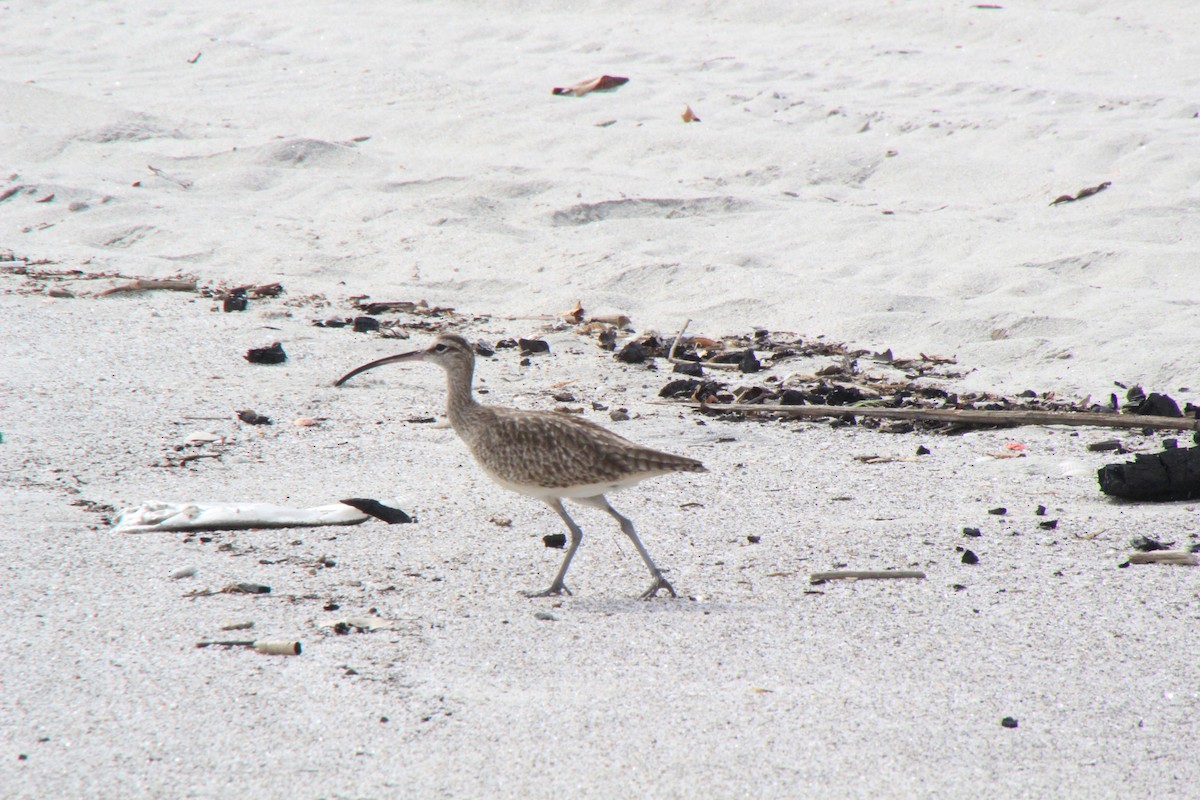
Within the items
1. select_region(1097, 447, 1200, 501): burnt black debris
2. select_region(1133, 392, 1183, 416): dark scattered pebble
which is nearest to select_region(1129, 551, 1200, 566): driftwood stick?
select_region(1097, 447, 1200, 501): burnt black debris

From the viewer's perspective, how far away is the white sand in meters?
3.68

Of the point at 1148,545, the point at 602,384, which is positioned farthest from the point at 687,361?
the point at 1148,545

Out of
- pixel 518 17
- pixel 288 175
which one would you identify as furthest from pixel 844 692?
pixel 518 17

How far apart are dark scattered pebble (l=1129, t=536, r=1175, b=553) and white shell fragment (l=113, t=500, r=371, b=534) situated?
10.7 feet

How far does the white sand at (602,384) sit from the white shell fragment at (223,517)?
0.09 metres

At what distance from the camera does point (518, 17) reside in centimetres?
1622

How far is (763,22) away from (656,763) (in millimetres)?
13329

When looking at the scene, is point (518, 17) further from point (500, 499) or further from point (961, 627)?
point (961, 627)

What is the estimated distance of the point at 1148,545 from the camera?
5.06m

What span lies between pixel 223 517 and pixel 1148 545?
3.84 metres

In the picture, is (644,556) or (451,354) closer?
(644,556)

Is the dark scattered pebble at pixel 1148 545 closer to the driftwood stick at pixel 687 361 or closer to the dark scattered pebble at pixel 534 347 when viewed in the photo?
the driftwood stick at pixel 687 361

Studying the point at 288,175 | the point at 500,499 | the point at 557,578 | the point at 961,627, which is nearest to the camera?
the point at 961,627

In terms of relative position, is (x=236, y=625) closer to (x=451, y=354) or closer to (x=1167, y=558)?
(x=451, y=354)
